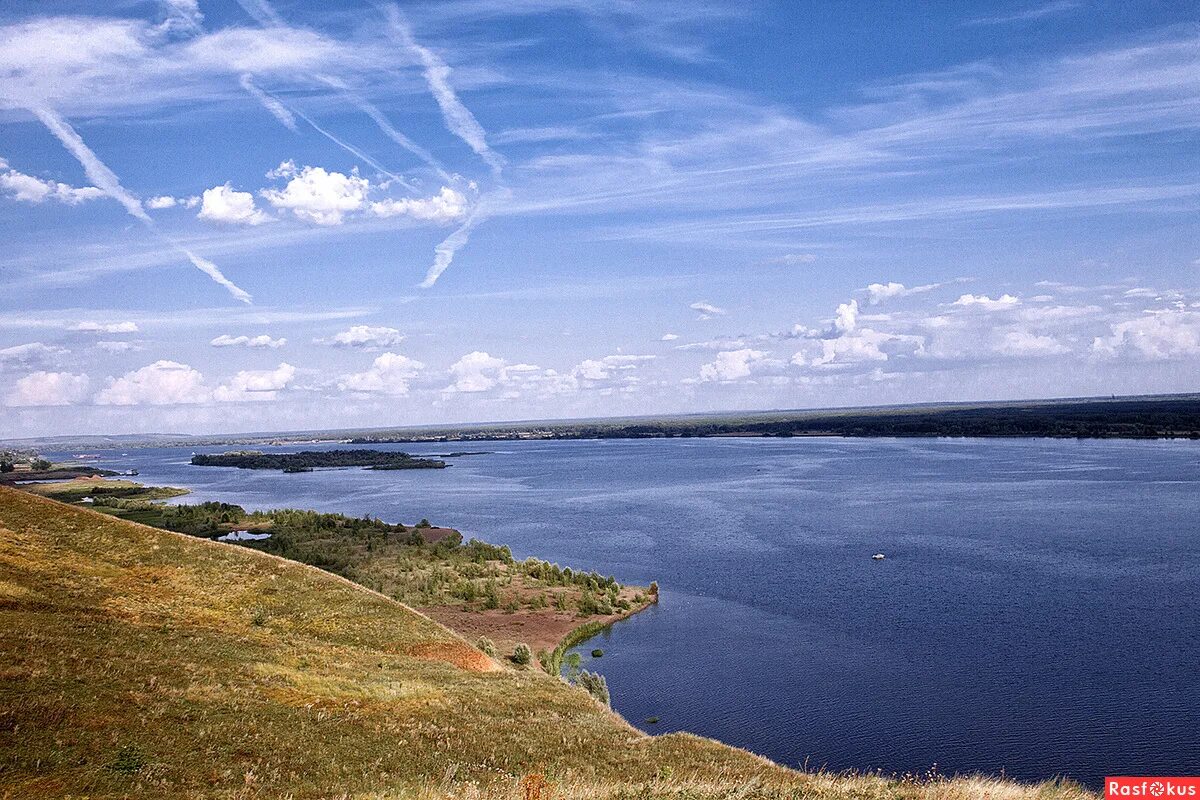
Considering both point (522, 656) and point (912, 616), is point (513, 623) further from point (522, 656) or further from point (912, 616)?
point (912, 616)

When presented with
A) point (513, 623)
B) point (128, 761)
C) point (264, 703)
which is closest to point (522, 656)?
point (513, 623)

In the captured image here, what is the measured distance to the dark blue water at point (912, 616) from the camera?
33.0 metres

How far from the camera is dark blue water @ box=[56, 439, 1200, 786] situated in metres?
33.0

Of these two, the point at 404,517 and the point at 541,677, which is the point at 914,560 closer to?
the point at 541,677

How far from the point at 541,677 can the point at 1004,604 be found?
1349 inches

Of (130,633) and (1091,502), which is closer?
(130,633)

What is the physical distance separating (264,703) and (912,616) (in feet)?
135

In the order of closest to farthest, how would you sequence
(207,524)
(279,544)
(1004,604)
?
(1004,604)
(279,544)
(207,524)

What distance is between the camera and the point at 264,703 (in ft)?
61.4

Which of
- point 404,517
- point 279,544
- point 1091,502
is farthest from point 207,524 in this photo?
point 1091,502

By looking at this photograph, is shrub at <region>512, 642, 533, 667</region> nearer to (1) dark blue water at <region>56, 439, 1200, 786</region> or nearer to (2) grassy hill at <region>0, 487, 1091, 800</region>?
(1) dark blue water at <region>56, 439, 1200, 786</region>

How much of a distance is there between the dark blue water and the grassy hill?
12329 mm

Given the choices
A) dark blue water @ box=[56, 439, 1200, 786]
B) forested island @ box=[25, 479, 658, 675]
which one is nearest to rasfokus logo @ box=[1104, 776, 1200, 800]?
dark blue water @ box=[56, 439, 1200, 786]

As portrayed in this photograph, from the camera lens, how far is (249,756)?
15.5 meters
